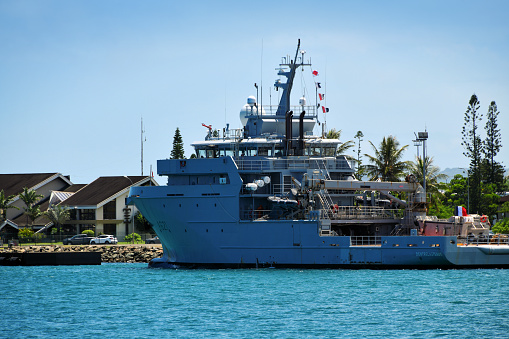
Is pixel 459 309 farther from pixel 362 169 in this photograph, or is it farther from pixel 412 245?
pixel 362 169

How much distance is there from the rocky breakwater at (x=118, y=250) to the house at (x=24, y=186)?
10478 millimetres

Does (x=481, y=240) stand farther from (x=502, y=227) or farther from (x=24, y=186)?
(x=24, y=186)

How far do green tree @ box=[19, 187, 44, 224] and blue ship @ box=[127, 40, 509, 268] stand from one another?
2698 centimetres

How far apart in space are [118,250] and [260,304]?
88.8 ft

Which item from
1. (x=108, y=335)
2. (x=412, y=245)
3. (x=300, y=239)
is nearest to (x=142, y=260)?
(x=300, y=239)

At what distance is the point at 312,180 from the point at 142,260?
17.7 m

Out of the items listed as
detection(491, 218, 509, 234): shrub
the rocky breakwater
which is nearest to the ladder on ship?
the rocky breakwater

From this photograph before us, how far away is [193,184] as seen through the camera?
42219 mm

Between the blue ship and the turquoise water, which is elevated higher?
the blue ship

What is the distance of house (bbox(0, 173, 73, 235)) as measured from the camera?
69.6m

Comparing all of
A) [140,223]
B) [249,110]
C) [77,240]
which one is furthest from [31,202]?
[249,110]

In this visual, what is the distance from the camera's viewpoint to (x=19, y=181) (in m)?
75.1

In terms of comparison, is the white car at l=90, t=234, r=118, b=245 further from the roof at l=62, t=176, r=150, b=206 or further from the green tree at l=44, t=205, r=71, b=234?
the green tree at l=44, t=205, r=71, b=234

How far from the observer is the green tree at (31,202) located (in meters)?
68.4
